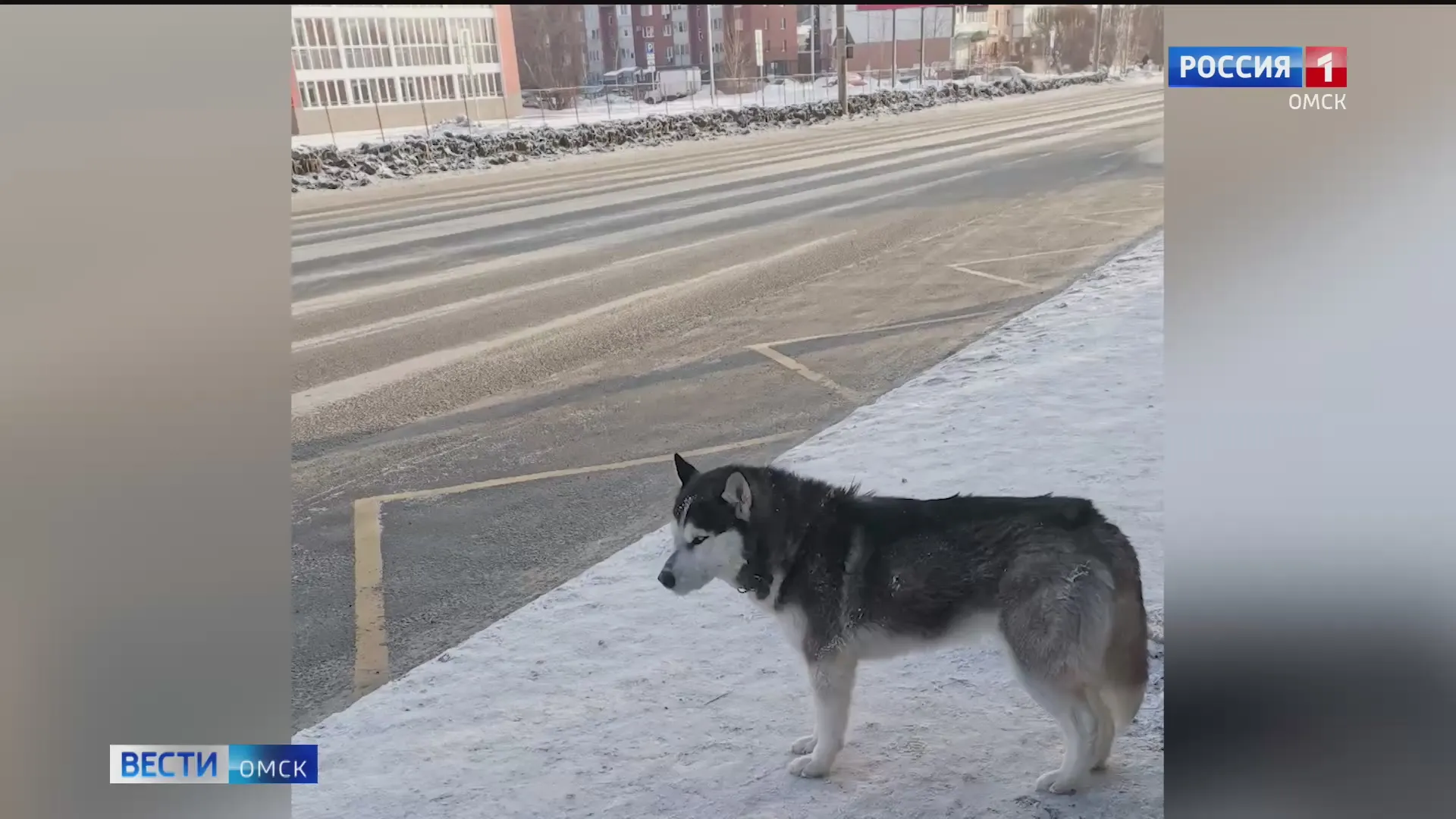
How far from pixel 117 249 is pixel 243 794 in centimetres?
135

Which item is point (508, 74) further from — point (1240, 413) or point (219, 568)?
point (1240, 413)

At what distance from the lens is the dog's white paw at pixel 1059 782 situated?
196 cm

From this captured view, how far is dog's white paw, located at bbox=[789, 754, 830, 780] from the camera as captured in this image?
6.59ft

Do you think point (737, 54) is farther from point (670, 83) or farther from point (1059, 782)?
point (1059, 782)

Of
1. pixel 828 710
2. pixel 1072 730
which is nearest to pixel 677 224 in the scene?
pixel 828 710

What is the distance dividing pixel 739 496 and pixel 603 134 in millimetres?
1071

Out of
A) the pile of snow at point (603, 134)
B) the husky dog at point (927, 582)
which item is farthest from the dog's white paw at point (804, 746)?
the pile of snow at point (603, 134)

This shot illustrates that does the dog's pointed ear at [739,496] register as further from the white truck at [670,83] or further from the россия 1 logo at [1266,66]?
the россия 1 logo at [1266,66]

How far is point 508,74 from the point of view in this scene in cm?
233

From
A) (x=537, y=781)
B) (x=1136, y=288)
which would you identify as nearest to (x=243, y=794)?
(x=537, y=781)

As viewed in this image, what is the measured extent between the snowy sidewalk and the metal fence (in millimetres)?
677

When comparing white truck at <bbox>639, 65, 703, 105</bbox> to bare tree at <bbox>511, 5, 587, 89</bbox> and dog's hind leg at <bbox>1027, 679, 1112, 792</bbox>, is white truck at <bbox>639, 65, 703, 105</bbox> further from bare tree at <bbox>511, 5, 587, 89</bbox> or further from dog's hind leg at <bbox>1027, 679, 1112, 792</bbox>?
dog's hind leg at <bbox>1027, 679, 1112, 792</bbox>

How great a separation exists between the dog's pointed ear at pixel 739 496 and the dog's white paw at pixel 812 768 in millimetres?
541

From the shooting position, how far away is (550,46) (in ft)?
7.60
